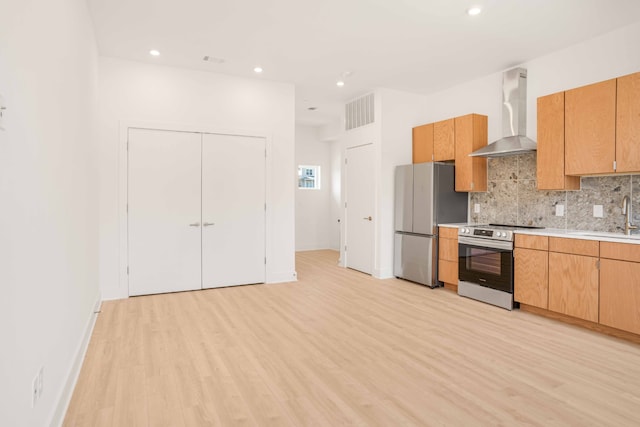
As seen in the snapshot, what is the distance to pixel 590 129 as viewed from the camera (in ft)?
12.5

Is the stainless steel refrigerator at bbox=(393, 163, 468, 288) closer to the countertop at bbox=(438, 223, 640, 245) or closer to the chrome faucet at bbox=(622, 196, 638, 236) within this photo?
the countertop at bbox=(438, 223, 640, 245)

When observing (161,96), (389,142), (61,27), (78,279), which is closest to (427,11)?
(389,142)

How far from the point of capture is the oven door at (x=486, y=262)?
4.35 metres

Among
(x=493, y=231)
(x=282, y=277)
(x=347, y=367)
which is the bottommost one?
(x=347, y=367)

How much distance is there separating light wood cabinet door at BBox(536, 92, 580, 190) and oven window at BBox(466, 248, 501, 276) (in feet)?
3.14

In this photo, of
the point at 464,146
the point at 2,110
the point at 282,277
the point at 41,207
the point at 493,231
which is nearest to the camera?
the point at 2,110

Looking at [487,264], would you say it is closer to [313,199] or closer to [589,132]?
[589,132]

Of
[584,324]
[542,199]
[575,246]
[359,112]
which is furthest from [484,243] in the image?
[359,112]

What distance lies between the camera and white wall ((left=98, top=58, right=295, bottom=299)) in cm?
466

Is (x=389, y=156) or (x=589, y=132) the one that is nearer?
(x=589, y=132)

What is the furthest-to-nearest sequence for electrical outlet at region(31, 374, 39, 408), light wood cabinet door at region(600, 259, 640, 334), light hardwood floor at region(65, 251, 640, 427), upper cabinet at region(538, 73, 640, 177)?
upper cabinet at region(538, 73, 640, 177)
light wood cabinet door at region(600, 259, 640, 334)
light hardwood floor at region(65, 251, 640, 427)
electrical outlet at region(31, 374, 39, 408)

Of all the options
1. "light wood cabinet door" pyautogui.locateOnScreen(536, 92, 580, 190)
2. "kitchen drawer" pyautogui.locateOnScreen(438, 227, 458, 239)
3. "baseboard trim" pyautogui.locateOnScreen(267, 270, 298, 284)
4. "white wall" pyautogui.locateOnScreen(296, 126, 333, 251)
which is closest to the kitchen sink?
"light wood cabinet door" pyautogui.locateOnScreen(536, 92, 580, 190)

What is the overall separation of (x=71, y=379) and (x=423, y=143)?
528cm

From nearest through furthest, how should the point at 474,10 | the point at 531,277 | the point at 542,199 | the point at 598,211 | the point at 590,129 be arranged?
the point at 474,10 < the point at 590,129 < the point at 598,211 < the point at 531,277 < the point at 542,199
